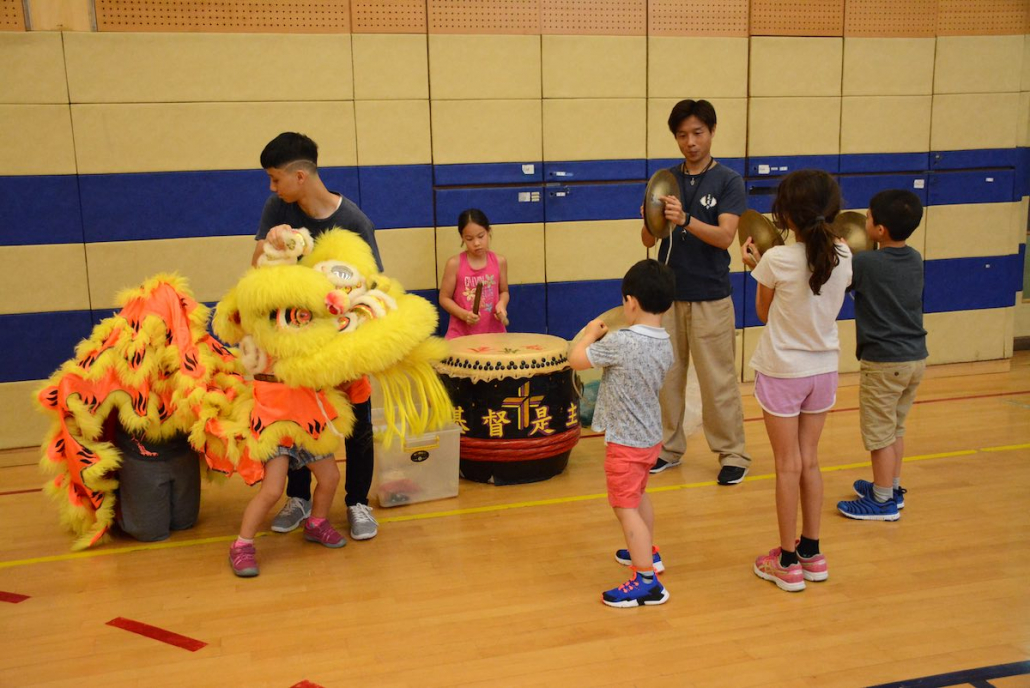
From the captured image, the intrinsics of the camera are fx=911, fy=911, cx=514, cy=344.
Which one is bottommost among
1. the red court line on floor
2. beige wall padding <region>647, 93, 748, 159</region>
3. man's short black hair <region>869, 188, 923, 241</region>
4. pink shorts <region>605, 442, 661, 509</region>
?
the red court line on floor

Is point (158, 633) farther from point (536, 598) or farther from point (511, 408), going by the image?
point (511, 408)

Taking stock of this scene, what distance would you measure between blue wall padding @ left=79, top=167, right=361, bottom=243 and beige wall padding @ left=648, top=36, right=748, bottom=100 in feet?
6.69

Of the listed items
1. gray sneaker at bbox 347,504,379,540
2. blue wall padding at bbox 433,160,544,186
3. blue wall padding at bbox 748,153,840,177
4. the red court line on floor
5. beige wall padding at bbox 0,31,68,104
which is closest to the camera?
the red court line on floor

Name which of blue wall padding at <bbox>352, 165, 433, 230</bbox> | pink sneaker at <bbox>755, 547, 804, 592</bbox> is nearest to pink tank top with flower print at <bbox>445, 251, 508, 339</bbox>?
blue wall padding at <bbox>352, 165, 433, 230</bbox>

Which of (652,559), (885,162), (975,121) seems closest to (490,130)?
(885,162)

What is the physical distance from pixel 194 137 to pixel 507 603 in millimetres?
3142

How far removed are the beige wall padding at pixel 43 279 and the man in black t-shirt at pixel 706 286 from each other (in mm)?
2974

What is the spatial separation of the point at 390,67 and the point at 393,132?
0.35m

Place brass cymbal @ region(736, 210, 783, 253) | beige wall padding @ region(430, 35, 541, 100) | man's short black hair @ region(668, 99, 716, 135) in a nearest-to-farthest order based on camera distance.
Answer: brass cymbal @ region(736, 210, 783, 253)
man's short black hair @ region(668, 99, 716, 135)
beige wall padding @ region(430, 35, 541, 100)

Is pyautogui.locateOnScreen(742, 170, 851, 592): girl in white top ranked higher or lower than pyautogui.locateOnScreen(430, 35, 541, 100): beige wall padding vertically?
lower

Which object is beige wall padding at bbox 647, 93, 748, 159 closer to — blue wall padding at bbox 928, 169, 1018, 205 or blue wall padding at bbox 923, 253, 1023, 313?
blue wall padding at bbox 928, 169, 1018, 205

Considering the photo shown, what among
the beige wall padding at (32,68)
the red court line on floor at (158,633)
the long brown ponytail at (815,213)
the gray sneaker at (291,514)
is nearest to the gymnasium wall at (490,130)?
the beige wall padding at (32,68)

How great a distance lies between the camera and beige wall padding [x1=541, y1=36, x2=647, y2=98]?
5.30 meters

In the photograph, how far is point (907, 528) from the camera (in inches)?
142
